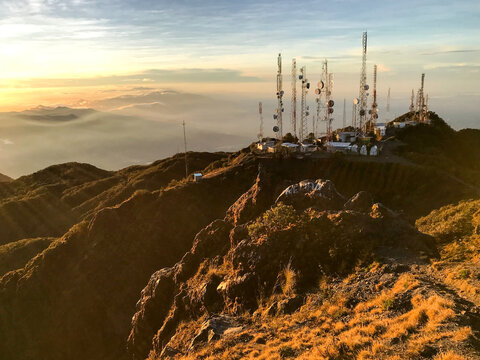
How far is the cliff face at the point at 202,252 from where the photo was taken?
2502 cm

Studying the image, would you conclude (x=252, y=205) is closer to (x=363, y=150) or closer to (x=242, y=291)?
(x=242, y=291)

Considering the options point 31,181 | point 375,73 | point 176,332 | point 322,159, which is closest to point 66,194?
point 31,181

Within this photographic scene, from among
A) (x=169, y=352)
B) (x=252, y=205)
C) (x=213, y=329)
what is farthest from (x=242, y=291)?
(x=252, y=205)

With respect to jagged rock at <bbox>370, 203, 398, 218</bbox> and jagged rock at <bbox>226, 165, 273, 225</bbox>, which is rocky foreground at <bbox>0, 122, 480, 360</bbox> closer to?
jagged rock at <bbox>370, 203, 398, 218</bbox>

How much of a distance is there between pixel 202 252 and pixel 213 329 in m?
12.4

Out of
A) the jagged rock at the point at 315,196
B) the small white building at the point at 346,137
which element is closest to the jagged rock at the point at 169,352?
the jagged rock at the point at 315,196

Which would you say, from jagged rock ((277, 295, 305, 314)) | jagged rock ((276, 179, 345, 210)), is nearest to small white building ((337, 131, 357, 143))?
jagged rock ((276, 179, 345, 210))

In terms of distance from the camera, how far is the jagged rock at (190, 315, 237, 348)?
2188 centimetres

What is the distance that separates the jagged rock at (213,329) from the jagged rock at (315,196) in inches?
593

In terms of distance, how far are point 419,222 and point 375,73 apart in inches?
2795

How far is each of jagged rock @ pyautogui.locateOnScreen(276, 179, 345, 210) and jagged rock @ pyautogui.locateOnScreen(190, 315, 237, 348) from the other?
49.4 feet

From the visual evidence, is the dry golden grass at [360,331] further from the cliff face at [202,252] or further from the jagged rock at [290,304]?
the cliff face at [202,252]

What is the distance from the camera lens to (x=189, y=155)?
11688 centimetres

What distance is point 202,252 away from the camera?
34.3 m
